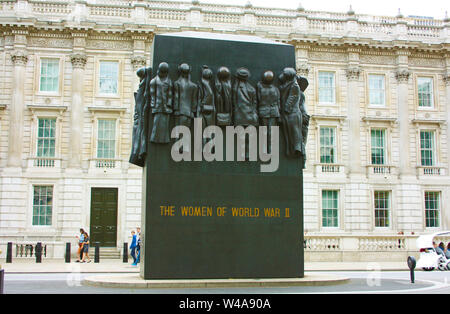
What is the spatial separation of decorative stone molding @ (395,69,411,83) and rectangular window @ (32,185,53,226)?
79.7 feet

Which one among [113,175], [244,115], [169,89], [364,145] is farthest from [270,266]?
[364,145]

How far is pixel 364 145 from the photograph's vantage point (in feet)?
131

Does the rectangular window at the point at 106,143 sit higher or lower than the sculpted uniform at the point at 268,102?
higher

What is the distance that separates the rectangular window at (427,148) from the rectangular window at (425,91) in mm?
2092

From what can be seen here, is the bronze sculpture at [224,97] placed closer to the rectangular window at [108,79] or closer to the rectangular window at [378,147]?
the rectangular window at [108,79]

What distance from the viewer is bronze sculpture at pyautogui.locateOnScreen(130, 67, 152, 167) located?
1499 cm

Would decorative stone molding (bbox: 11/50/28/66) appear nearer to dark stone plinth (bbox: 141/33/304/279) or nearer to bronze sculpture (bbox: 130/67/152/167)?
bronze sculpture (bbox: 130/67/152/167)

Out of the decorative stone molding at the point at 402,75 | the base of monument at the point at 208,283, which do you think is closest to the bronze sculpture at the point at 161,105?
the base of monument at the point at 208,283

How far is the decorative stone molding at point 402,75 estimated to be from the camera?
1601 inches

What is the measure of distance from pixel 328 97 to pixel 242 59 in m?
25.5

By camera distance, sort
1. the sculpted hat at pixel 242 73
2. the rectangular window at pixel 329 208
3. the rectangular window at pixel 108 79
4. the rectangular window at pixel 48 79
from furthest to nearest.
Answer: the rectangular window at pixel 329 208
the rectangular window at pixel 108 79
the rectangular window at pixel 48 79
the sculpted hat at pixel 242 73

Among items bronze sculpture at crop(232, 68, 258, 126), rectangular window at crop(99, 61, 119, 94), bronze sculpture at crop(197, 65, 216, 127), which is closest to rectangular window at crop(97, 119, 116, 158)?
rectangular window at crop(99, 61, 119, 94)

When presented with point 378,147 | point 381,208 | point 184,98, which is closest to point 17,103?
point 378,147
